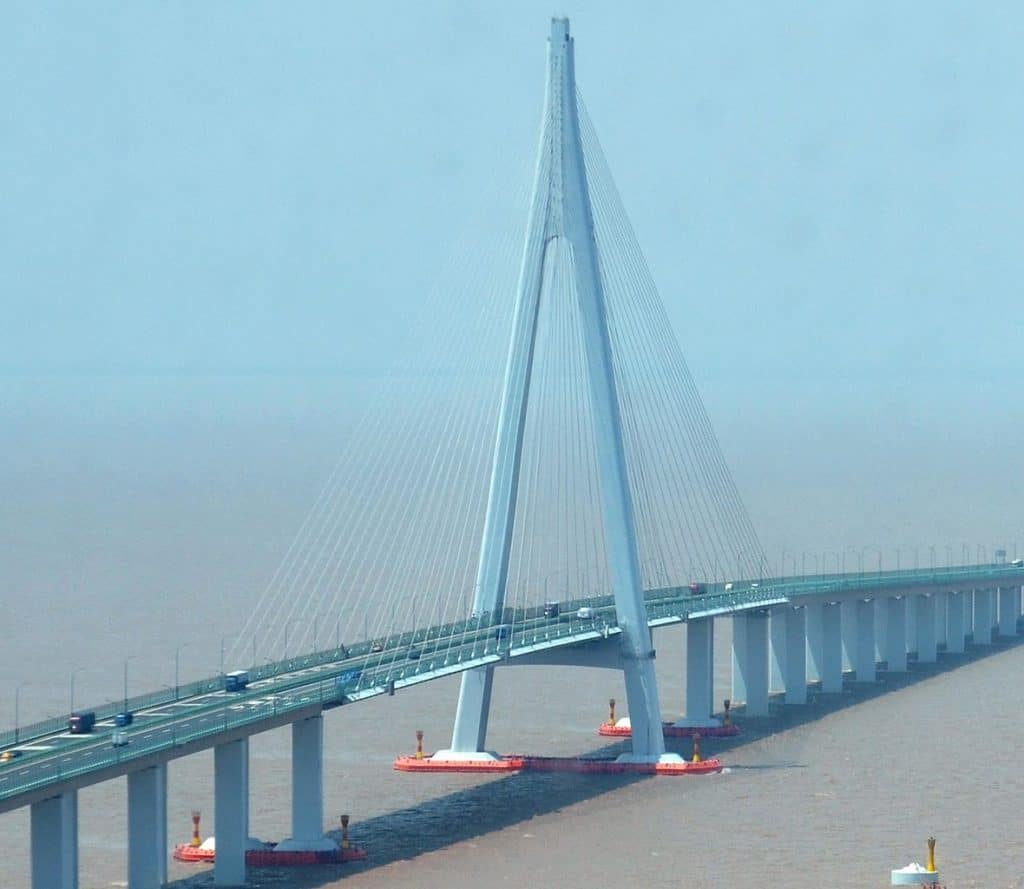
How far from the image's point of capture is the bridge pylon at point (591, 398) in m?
48.4

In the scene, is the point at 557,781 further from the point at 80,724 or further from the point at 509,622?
the point at 80,724

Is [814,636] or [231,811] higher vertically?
[814,636]

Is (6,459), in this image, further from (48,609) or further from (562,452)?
(48,609)

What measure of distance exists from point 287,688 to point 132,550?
4589 cm

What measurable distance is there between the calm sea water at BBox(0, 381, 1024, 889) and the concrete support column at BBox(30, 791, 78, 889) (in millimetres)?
2626

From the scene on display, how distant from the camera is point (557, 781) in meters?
46.5

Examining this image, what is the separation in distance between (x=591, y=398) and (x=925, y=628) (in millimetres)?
21239

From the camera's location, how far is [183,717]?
126 ft

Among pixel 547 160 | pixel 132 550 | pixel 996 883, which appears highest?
pixel 547 160

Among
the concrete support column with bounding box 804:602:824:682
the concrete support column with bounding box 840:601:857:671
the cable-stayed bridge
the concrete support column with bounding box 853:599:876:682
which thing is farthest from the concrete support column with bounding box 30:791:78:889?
the concrete support column with bounding box 840:601:857:671

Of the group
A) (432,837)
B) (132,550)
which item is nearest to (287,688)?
(432,837)

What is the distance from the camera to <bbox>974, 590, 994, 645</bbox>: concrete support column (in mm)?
71938

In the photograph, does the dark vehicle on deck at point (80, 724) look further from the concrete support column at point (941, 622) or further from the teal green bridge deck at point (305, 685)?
the concrete support column at point (941, 622)

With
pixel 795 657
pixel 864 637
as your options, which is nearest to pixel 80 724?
pixel 795 657
